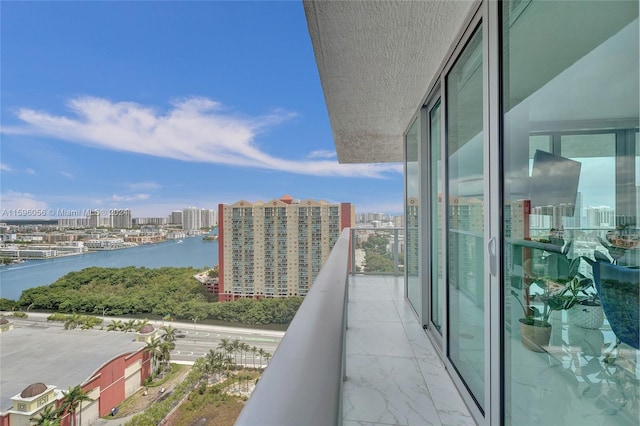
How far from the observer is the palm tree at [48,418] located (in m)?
7.38

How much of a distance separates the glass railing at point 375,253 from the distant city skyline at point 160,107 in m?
17.2

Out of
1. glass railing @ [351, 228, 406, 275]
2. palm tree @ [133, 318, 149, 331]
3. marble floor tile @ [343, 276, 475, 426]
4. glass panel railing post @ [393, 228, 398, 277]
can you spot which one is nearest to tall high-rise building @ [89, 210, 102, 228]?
palm tree @ [133, 318, 149, 331]

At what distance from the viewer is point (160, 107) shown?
107 ft

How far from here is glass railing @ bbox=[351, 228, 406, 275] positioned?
17.8 feet

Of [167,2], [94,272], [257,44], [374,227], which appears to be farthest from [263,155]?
[374,227]

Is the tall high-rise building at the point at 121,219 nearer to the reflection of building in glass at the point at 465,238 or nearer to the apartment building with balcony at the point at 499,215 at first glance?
the apartment building with balcony at the point at 499,215

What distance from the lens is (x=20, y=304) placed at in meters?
11.9

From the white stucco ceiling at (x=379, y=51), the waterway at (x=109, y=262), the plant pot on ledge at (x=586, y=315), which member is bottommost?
the waterway at (x=109, y=262)

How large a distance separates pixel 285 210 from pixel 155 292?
23.3 ft

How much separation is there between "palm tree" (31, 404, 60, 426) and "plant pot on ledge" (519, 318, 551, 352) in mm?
10755

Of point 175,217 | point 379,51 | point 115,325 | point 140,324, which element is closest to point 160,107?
point 175,217

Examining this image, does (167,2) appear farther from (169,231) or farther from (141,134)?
(169,231)

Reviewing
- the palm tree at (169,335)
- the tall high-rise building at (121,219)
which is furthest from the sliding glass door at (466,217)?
the tall high-rise building at (121,219)

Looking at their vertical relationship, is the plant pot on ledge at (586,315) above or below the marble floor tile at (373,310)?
above
